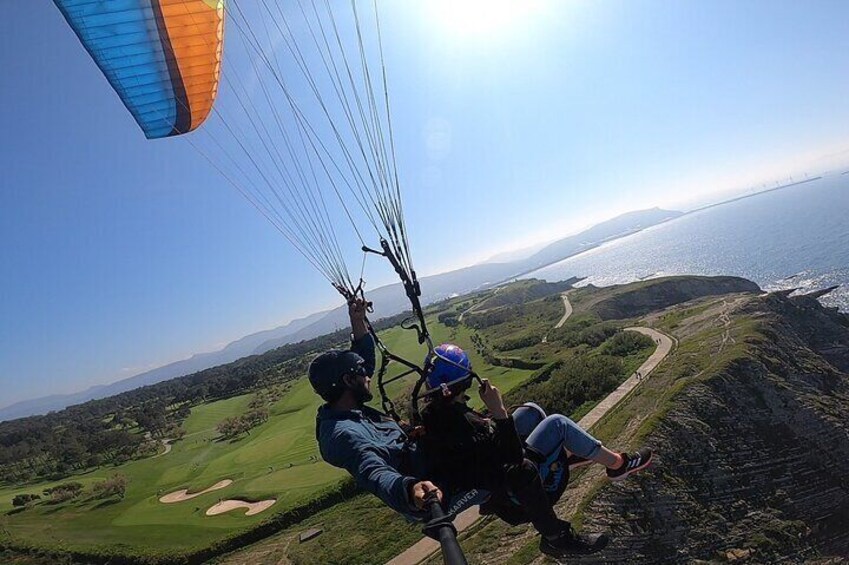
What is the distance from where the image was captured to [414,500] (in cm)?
237

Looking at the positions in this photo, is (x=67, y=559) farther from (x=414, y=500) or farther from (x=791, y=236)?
(x=791, y=236)

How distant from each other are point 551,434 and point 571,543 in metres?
1.29

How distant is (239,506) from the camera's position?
24.8 metres

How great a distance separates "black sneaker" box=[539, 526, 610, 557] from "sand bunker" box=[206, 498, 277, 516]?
22333 millimetres

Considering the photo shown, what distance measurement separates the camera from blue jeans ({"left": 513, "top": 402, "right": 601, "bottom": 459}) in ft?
15.2

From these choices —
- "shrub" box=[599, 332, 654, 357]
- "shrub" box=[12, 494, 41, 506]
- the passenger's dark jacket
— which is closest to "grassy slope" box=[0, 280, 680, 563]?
"shrub" box=[599, 332, 654, 357]

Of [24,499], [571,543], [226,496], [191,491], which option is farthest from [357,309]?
[24,499]

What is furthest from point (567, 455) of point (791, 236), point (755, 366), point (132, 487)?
point (791, 236)

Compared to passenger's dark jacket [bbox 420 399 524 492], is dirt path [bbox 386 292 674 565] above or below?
below

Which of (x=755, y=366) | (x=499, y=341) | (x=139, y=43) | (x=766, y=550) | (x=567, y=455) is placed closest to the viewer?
(x=567, y=455)

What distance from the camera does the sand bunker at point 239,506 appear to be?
78.0ft

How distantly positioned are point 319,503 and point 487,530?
1040 centimetres

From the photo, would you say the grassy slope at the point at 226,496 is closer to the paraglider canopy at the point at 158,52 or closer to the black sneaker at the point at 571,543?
the black sneaker at the point at 571,543

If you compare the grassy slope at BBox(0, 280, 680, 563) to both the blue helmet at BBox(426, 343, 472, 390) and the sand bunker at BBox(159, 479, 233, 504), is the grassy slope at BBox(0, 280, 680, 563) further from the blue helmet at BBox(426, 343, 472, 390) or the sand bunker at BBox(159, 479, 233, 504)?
the blue helmet at BBox(426, 343, 472, 390)
